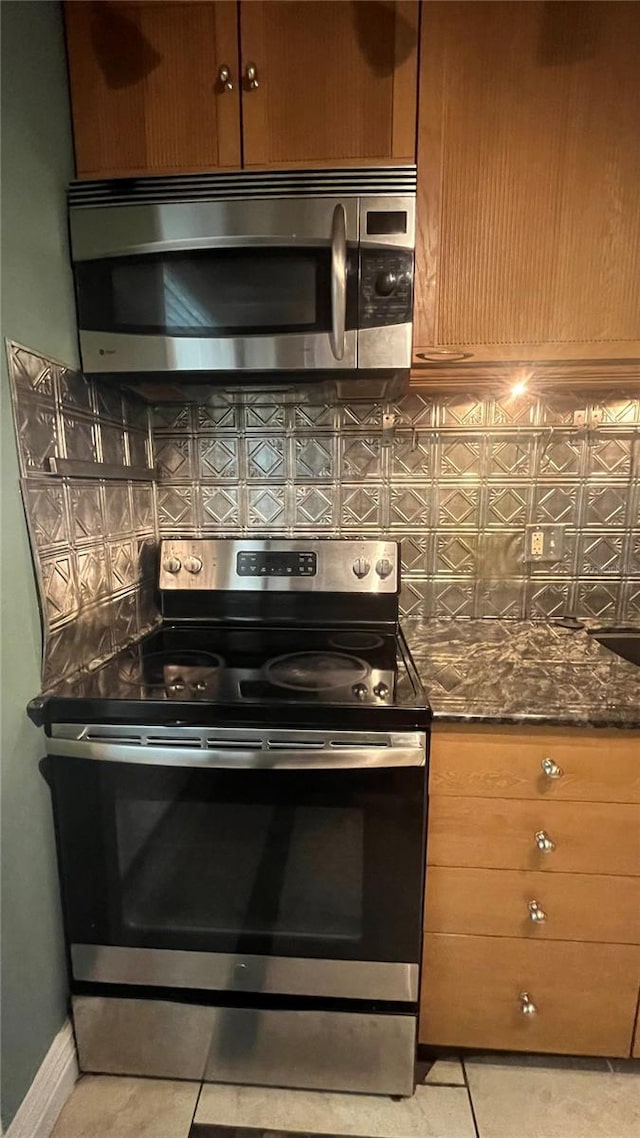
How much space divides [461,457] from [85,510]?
3.39ft

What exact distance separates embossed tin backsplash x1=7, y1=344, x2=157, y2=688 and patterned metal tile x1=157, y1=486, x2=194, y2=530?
36 millimetres

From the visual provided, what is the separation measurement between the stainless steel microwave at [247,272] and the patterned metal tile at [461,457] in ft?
1.41

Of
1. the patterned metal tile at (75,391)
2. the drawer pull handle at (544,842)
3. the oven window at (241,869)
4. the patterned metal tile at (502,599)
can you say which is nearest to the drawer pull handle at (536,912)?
the drawer pull handle at (544,842)

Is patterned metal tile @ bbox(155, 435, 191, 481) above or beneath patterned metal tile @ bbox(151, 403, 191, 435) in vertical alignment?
beneath

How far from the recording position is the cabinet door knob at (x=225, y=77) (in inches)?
43.6

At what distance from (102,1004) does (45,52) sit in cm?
197

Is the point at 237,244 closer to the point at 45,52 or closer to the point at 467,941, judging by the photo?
the point at 45,52

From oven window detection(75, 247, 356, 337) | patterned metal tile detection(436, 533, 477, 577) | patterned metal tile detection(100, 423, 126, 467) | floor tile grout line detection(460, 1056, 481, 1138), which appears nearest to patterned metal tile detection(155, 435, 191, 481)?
patterned metal tile detection(100, 423, 126, 467)

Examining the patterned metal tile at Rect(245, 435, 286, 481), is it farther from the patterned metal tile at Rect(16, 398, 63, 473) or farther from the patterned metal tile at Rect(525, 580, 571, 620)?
the patterned metal tile at Rect(525, 580, 571, 620)

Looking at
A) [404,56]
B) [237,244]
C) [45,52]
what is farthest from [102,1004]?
[404,56]

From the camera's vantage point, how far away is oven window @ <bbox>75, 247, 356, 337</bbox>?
3.79 feet

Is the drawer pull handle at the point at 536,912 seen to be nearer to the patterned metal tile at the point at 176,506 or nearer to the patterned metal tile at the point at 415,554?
the patterned metal tile at the point at 415,554

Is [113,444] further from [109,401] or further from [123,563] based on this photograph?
[123,563]

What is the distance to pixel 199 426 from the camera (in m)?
1.60
